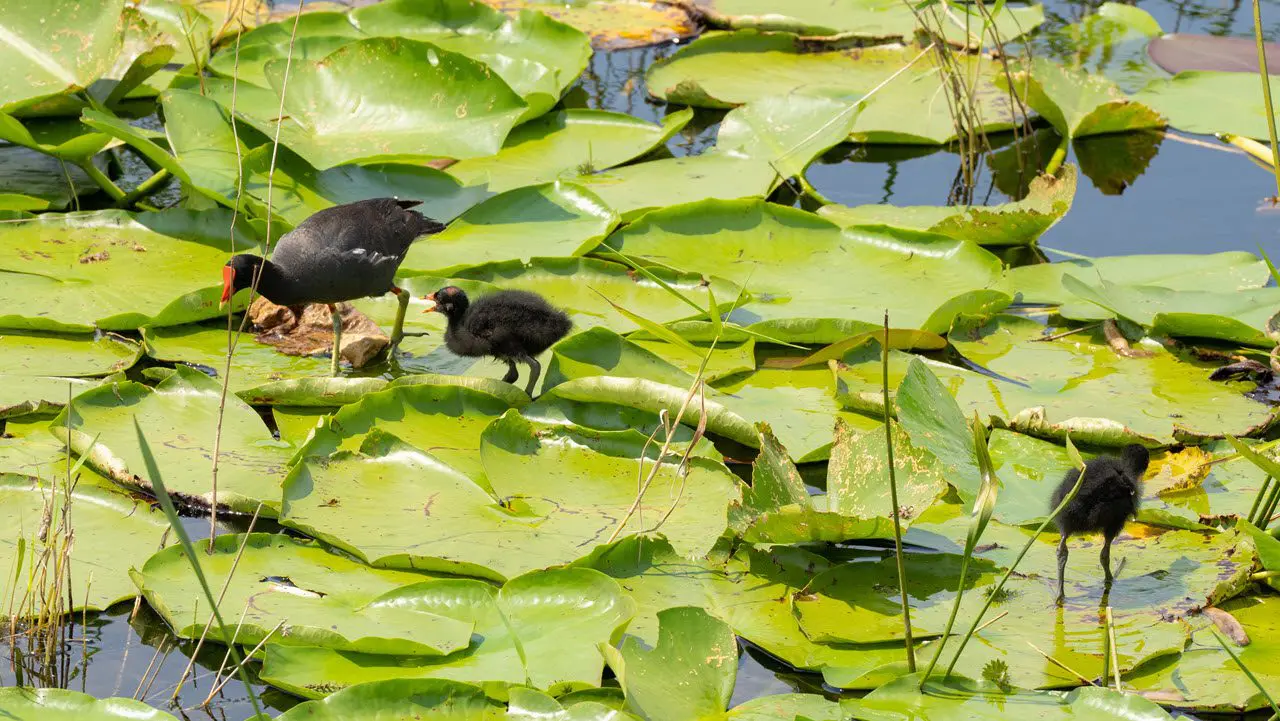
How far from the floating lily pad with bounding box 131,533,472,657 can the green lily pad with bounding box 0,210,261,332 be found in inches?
49.0

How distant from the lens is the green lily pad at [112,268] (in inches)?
157

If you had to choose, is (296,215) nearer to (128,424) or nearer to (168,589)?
(128,424)

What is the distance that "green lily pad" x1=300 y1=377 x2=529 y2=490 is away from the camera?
343 cm

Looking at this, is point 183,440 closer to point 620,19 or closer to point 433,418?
point 433,418

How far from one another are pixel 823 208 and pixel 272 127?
207 cm

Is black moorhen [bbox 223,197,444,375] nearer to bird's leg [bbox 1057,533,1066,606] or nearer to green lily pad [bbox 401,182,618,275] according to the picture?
green lily pad [bbox 401,182,618,275]

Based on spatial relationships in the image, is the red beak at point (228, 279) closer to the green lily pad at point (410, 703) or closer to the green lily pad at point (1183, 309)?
the green lily pad at point (410, 703)

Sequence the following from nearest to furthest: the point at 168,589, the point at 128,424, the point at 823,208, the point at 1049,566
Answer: the point at 168,589
the point at 1049,566
the point at 128,424
the point at 823,208

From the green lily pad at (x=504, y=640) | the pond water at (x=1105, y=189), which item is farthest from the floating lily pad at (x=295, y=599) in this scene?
the pond water at (x=1105, y=189)

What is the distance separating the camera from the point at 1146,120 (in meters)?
5.69

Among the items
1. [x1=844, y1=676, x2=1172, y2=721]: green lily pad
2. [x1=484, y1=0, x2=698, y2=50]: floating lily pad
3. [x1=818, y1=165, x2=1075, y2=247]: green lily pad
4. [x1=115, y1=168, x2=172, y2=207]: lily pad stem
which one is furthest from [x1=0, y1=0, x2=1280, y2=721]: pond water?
[x1=115, y1=168, x2=172, y2=207]: lily pad stem

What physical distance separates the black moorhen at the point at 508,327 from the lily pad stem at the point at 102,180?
1.66 meters

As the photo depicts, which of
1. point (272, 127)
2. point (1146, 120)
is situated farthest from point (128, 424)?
point (1146, 120)

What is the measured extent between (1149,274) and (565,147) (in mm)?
2315
